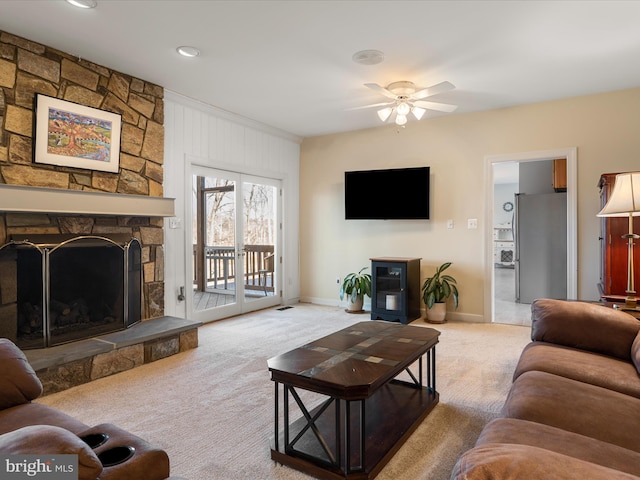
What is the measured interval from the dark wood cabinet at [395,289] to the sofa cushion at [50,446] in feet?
14.0

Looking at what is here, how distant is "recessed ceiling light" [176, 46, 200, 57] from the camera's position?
3.27m

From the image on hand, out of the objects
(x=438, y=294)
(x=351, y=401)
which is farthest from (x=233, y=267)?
(x=351, y=401)

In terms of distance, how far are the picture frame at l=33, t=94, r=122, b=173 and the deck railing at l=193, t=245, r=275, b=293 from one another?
1.46 m

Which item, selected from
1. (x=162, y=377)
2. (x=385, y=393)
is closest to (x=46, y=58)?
(x=162, y=377)

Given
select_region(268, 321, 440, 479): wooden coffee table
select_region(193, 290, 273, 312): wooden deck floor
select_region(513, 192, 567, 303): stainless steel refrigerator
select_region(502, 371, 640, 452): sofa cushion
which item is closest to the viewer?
select_region(502, 371, 640, 452): sofa cushion

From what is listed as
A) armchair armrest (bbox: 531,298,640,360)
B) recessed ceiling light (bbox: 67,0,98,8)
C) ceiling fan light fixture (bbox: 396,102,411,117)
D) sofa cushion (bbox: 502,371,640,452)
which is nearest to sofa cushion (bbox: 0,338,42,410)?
sofa cushion (bbox: 502,371,640,452)

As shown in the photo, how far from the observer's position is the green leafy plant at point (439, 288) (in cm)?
491

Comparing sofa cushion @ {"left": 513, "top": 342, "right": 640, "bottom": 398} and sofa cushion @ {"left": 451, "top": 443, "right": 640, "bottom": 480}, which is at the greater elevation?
sofa cushion @ {"left": 451, "top": 443, "right": 640, "bottom": 480}

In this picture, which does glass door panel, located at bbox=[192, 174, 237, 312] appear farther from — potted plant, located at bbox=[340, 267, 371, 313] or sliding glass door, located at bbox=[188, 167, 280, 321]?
potted plant, located at bbox=[340, 267, 371, 313]

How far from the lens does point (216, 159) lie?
16.0 feet

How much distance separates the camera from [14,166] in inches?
121

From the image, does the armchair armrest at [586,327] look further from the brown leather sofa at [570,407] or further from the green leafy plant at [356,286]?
the green leafy plant at [356,286]

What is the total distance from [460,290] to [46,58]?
495 cm

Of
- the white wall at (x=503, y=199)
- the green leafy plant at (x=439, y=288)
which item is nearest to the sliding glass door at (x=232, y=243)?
the green leafy plant at (x=439, y=288)
